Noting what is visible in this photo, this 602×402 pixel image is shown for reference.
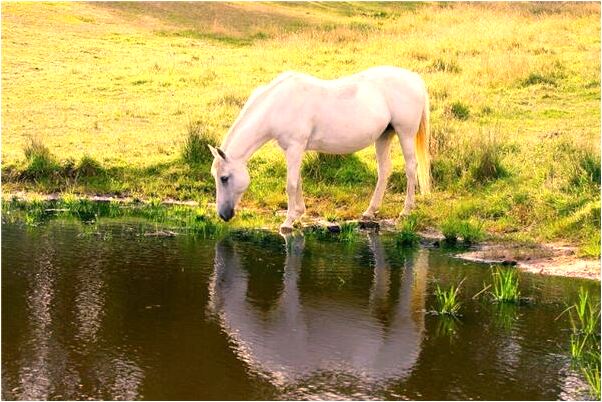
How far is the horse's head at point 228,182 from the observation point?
10.9 metres

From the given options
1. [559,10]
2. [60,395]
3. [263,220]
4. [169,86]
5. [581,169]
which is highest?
[559,10]

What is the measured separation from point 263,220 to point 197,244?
1471 mm

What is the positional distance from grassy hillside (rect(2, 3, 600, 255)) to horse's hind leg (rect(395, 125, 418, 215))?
0.66 feet

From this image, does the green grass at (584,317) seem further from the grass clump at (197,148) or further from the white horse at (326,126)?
the grass clump at (197,148)

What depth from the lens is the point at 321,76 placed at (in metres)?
20.5

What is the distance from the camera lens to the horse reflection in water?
251 inches

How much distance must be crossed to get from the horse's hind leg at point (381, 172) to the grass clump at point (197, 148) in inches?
109

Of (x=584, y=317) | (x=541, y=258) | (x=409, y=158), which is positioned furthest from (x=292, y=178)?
(x=584, y=317)

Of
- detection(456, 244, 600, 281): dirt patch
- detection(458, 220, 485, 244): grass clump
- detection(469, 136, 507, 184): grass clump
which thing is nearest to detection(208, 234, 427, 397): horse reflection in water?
detection(456, 244, 600, 281): dirt patch

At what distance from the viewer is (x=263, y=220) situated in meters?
11.6

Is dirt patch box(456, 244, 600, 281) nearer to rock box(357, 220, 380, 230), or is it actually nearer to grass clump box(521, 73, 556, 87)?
rock box(357, 220, 380, 230)

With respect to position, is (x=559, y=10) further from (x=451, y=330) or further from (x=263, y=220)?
(x=451, y=330)

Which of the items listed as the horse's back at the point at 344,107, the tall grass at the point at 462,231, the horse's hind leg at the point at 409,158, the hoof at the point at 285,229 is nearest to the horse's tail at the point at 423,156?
the horse's hind leg at the point at 409,158

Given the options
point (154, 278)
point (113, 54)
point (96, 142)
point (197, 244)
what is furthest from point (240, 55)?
point (154, 278)
